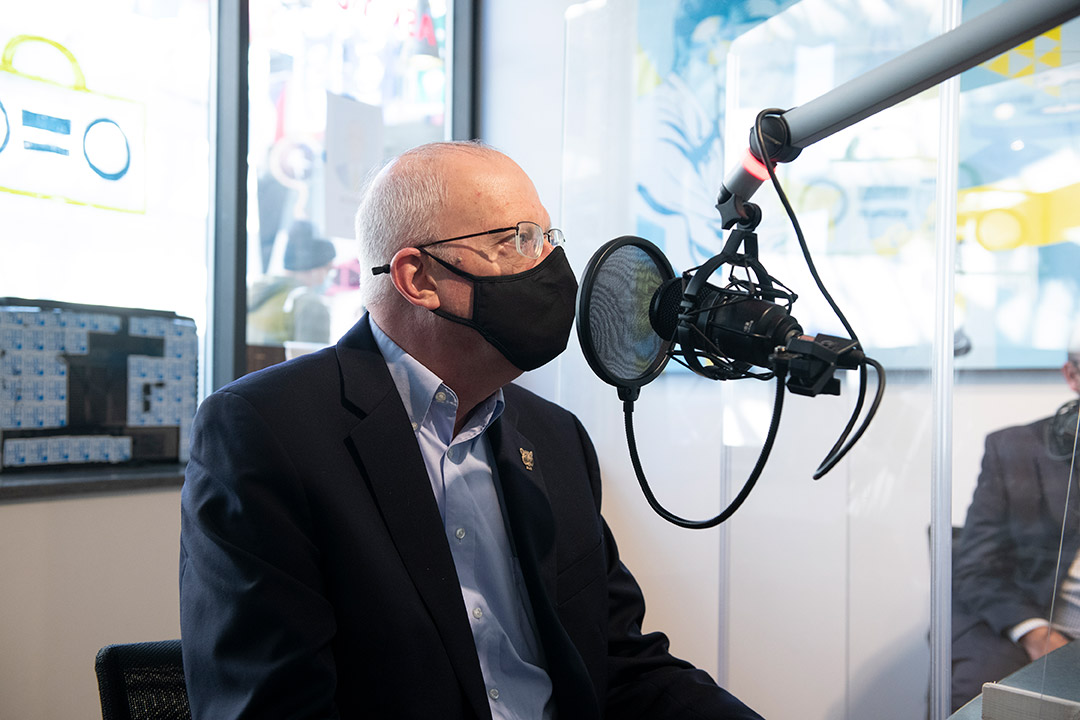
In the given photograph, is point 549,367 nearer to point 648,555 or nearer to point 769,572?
point 648,555

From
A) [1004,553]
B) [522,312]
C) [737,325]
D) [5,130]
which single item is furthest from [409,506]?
[5,130]

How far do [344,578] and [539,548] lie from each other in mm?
317

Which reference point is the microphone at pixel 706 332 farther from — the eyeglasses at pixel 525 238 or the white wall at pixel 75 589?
the white wall at pixel 75 589

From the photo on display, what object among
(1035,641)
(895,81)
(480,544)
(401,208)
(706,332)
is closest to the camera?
(895,81)

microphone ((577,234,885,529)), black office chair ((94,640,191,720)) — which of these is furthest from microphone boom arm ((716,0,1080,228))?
black office chair ((94,640,191,720))

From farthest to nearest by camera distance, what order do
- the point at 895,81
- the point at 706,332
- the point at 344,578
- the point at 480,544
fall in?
the point at 480,544 → the point at 344,578 → the point at 706,332 → the point at 895,81

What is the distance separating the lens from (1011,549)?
67.2 inches

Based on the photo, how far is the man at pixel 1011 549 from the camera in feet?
5.42

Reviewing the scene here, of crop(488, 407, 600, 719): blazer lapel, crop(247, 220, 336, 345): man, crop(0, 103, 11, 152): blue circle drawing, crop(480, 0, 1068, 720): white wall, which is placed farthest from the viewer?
crop(247, 220, 336, 345): man

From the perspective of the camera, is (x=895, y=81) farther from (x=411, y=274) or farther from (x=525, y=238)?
(x=411, y=274)

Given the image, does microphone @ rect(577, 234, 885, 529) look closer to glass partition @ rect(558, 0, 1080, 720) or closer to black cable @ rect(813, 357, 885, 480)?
black cable @ rect(813, 357, 885, 480)

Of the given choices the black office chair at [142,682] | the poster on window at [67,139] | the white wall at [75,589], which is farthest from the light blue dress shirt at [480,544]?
the poster on window at [67,139]

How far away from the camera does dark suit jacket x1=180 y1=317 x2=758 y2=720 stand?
1038mm

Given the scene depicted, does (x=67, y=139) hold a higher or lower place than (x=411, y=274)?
higher
